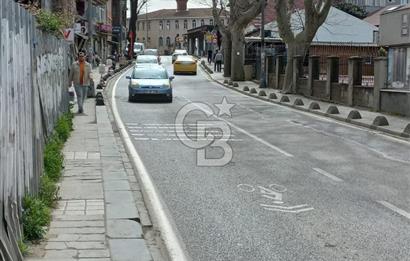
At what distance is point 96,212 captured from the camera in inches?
310

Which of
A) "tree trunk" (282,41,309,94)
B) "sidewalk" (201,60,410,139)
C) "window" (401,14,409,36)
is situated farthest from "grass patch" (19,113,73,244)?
"tree trunk" (282,41,309,94)

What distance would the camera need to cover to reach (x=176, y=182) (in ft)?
34.3

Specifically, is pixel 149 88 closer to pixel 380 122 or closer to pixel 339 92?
pixel 339 92

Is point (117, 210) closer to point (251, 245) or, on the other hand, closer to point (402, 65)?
point (251, 245)

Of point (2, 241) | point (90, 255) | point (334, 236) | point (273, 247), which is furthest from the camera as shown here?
point (334, 236)

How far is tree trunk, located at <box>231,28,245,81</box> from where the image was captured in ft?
149

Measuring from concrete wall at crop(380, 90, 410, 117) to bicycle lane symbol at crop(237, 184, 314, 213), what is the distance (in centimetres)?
1303

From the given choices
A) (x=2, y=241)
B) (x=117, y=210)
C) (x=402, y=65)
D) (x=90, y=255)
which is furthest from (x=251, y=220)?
(x=402, y=65)

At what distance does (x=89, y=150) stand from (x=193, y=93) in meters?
21.6

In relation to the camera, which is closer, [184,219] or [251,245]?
[251,245]

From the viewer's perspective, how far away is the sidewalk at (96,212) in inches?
246

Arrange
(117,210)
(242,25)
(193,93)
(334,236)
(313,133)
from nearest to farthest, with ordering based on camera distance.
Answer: (334,236) < (117,210) < (313,133) < (193,93) < (242,25)

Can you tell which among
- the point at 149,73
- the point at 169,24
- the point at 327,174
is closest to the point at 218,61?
the point at 149,73

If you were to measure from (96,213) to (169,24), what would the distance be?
14317cm
